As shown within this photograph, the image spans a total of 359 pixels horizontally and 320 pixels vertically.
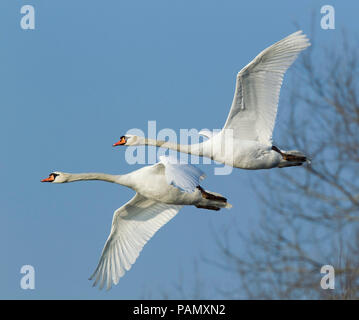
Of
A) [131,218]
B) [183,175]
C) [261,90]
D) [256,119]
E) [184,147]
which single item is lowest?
[131,218]

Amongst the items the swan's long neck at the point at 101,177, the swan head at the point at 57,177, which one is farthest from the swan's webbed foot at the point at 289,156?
the swan head at the point at 57,177

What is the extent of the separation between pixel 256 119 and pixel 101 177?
296 centimetres

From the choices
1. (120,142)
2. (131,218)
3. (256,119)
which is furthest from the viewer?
(120,142)

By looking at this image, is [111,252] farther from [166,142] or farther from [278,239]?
[278,239]

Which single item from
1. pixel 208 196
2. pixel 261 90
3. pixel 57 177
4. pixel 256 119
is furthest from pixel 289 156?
pixel 57 177

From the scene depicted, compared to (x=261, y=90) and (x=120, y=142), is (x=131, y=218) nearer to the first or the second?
(x=120, y=142)

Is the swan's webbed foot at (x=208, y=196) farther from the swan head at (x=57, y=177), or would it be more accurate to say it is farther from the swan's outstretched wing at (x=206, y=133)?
the swan head at (x=57, y=177)

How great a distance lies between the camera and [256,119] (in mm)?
19109

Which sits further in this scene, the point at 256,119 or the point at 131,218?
the point at 131,218

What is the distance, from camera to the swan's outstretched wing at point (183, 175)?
15898mm

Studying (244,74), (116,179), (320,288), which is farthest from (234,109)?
(320,288)

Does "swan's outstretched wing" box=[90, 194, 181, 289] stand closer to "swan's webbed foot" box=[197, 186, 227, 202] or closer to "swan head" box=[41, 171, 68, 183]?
"swan head" box=[41, 171, 68, 183]

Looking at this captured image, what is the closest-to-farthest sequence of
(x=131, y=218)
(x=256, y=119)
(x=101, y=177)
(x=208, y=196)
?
(x=208, y=196) → (x=101, y=177) → (x=256, y=119) → (x=131, y=218)

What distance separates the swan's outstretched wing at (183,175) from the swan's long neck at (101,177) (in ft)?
5.38
